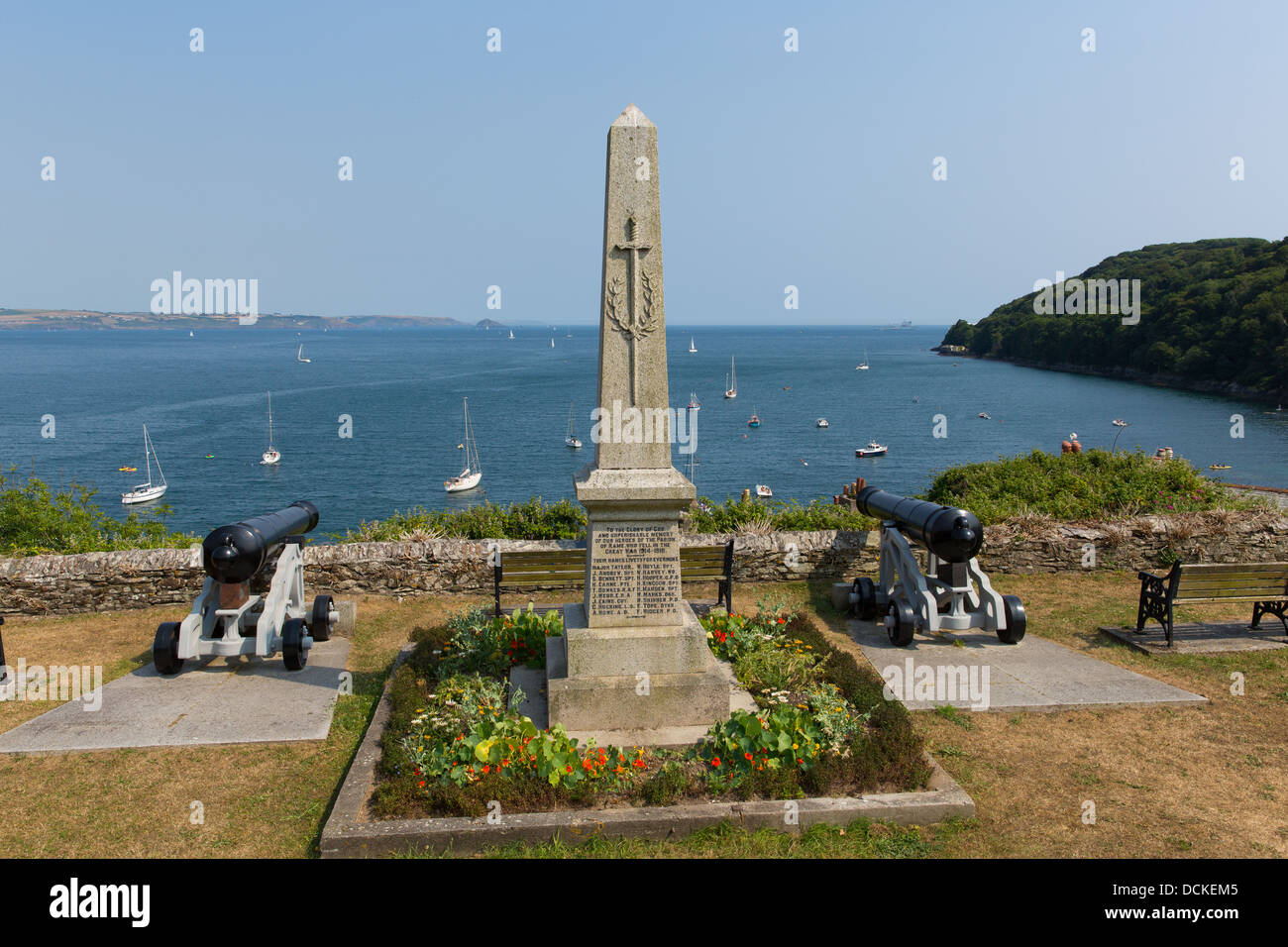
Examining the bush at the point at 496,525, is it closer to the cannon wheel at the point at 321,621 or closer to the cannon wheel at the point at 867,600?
the cannon wheel at the point at 321,621

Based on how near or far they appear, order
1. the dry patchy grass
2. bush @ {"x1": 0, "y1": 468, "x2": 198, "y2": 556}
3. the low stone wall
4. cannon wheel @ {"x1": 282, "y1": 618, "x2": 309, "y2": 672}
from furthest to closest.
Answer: bush @ {"x1": 0, "y1": 468, "x2": 198, "y2": 556}, the low stone wall, cannon wheel @ {"x1": 282, "y1": 618, "x2": 309, "y2": 672}, the dry patchy grass

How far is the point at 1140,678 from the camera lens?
26.5 ft

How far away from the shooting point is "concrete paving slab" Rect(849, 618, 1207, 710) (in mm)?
7609

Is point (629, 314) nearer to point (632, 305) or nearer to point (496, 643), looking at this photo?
point (632, 305)

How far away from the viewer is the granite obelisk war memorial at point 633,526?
21.5 feet

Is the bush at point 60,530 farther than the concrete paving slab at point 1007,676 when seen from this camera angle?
Yes

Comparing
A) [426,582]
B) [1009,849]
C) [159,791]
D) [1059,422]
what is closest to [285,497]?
[426,582]

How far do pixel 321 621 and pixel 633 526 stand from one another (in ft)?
14.2

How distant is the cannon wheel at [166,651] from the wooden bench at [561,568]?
3017 mm

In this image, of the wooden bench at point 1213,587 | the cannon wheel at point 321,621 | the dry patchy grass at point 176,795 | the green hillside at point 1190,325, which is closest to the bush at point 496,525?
the cannon wheel at point 321,621

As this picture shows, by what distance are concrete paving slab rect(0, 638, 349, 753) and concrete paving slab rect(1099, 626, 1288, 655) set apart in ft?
25.7

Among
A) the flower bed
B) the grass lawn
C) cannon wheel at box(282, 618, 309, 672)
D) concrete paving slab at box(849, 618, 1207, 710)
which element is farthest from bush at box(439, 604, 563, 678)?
concrete paving slab at box(849, 618, 1207, 710)

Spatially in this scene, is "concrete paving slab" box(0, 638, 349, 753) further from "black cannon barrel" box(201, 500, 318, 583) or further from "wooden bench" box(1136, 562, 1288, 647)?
"wooden bench" box(1136, 562, 1288, 647)
